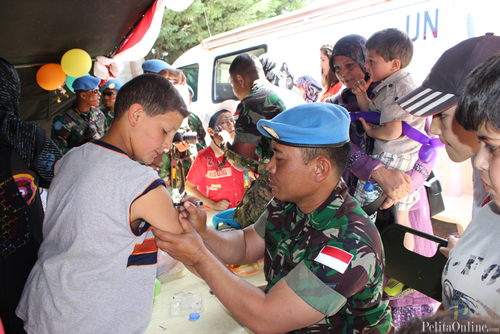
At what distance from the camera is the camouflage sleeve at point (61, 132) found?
397 cm

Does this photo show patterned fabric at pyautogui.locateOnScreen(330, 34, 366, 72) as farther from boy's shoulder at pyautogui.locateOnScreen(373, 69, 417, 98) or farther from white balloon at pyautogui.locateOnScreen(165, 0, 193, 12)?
white balloon at pyautogui.locateOnScreen(165, 0, 193, 12)

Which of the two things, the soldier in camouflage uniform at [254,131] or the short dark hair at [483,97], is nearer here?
the short dark hair at [483,97]

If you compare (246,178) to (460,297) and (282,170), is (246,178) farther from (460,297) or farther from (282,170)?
(460,297)

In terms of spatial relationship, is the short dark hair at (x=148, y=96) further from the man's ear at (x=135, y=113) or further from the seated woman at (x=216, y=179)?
the seated woman at (x=216, y=179)

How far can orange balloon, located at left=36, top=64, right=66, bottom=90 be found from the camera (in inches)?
167

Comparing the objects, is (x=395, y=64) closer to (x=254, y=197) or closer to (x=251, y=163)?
(x=251, y=163)

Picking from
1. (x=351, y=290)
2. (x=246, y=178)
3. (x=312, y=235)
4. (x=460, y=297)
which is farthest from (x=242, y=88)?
(x=460, y=297)

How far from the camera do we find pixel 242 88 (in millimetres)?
2898

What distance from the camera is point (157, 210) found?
1.30 metres

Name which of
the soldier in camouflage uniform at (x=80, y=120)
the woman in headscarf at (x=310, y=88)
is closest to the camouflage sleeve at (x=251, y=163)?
the soldier in camouflage uniform at (x=80, y=120)

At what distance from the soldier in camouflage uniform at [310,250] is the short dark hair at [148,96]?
44 centimetres

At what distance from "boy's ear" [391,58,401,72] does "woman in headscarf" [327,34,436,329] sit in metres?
0.22

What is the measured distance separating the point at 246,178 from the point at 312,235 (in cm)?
246

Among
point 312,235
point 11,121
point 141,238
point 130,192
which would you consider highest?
point 11,121
